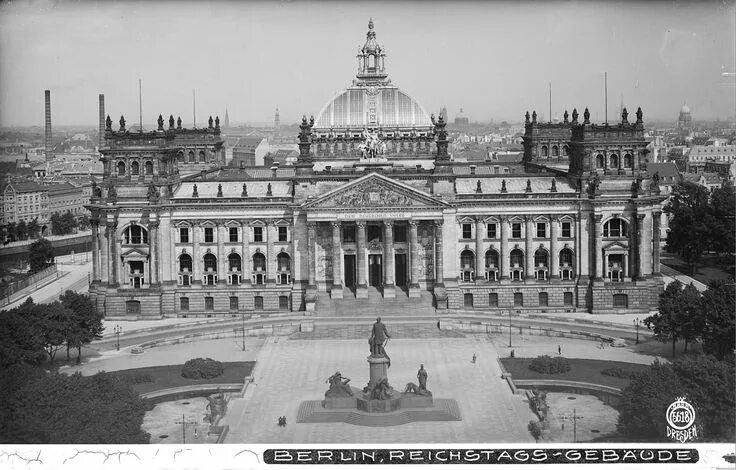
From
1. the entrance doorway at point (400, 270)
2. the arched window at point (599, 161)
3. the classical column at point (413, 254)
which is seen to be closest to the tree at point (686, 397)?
the classical column at point (413, 254)

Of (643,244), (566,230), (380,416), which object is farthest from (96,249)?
(643,244)

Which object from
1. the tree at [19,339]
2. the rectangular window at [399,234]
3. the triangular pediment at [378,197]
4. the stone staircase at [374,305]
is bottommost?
the stone staircase at [374,305]

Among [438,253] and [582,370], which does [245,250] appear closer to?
[438,253]

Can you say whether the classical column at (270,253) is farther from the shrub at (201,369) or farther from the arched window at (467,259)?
the shrub at (201,369)

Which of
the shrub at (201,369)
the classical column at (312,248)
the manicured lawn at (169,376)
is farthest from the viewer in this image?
the classical column at (312,248)

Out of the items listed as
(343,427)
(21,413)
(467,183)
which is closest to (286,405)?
(343,427)

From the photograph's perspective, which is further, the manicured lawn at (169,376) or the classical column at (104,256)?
the classical column at (104,256)

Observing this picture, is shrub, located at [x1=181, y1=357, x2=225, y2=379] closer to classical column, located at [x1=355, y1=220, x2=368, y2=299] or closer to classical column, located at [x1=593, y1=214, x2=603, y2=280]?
classical column, located at [x1=355, y1=220, x2=368, y2=299]
